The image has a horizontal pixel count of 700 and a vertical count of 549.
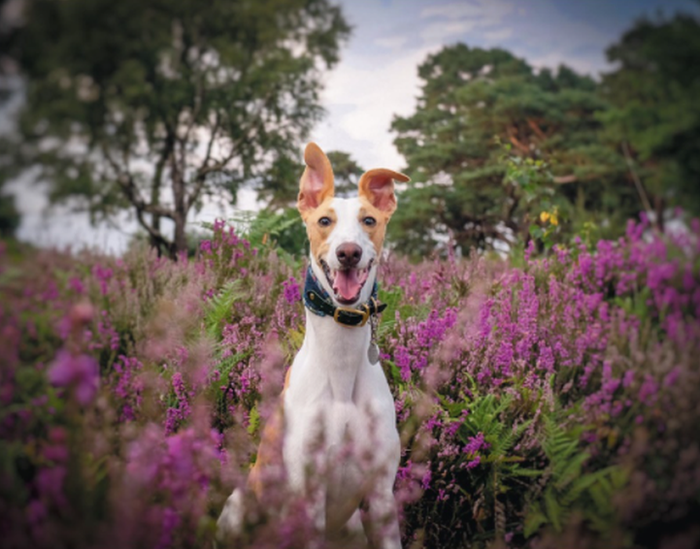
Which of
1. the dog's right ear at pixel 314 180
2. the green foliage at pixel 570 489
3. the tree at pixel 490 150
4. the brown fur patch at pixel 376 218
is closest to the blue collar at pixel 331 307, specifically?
the brown fur patch at pixel 376 218

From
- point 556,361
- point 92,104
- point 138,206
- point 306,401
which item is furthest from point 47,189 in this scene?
point 138,206

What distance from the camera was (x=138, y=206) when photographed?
505 cm

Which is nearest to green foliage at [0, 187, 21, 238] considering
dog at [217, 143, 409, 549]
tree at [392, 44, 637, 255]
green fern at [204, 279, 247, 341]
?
dog at [217, 143, 409, 549]

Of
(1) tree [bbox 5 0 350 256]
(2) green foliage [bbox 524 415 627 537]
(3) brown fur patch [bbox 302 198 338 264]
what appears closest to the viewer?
(1) tree [bbox 5 0 350 256]

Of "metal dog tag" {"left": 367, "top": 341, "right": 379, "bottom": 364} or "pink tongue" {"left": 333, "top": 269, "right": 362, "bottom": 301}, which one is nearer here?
"pink tongue" {"left": 333, "top": 269, "right": 362, "bottom": 301}

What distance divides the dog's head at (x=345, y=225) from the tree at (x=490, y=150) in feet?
48.3

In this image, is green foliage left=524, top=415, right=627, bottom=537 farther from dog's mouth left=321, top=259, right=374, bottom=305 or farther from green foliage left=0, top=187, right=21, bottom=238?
green foliage left=0, top=187, right=21, bottom=238

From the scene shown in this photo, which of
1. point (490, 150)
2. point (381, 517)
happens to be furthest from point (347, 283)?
point (490, 150)

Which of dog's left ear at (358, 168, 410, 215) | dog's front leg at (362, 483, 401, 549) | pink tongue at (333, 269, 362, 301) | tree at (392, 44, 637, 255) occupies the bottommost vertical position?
dog's front leg at (362, 483, 401, 549)

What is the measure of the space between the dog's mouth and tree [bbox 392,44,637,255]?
15106mm

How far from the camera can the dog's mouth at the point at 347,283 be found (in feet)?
6.88

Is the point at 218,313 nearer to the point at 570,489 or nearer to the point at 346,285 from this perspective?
the point at 346,285

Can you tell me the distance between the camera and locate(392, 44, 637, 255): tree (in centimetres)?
1800

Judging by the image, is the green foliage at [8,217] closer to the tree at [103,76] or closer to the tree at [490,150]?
the tree at [103,76]
